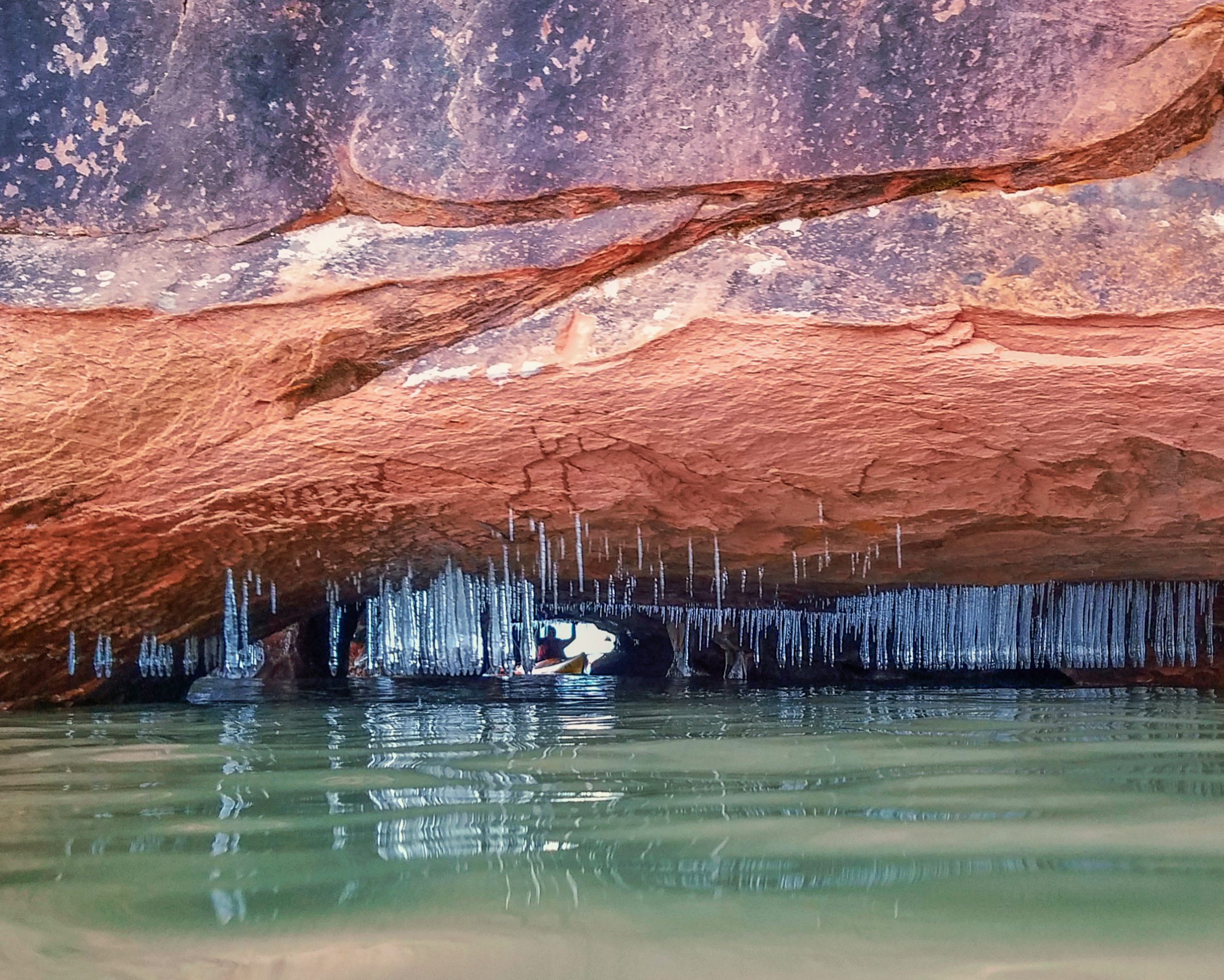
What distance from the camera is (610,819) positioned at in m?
1.61

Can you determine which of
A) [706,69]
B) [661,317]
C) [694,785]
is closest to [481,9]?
[706,69]

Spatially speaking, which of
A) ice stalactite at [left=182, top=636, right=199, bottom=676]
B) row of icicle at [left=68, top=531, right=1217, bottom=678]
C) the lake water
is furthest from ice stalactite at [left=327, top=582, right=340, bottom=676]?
the lake water

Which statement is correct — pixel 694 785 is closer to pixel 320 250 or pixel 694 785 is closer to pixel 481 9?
pixel 320 250

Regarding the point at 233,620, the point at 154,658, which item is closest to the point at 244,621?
the point at 233,620

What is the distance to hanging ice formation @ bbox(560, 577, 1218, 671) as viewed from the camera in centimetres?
747

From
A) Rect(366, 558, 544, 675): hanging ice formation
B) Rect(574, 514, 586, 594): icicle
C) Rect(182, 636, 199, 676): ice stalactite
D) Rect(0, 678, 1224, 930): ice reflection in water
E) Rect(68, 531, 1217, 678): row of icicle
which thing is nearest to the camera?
Rect(0, 678, 1224, 930): ice reflection in water

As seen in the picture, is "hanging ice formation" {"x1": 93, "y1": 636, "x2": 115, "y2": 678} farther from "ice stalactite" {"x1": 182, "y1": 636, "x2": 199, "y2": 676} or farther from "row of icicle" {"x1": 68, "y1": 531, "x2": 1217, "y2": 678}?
"ice stalactite" {"x1": 182, "y1": 636, "x2": 199, "y2": 676}

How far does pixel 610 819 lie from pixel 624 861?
29cm

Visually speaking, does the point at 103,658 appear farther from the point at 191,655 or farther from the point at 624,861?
the point at 624,861

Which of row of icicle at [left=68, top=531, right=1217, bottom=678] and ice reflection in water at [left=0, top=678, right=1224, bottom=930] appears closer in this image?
ice reflection in water at [left=0, top=678, right=1224, bottom=930]

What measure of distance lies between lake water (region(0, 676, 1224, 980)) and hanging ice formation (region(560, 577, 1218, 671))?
4.79 m

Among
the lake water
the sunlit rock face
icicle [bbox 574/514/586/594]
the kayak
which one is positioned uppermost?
the sunlit rock face

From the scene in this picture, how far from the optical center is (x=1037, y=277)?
2.45m

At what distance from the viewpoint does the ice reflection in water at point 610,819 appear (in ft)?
3.86
